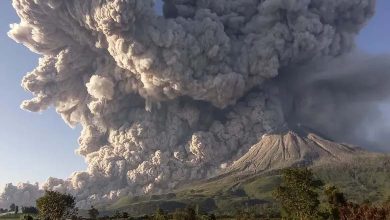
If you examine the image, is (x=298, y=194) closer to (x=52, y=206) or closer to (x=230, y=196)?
(x=52, y=206)

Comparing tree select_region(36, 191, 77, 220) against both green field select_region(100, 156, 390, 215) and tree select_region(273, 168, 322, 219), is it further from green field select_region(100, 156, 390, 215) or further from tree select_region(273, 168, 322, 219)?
green field select_region(100, 156, 390, 215)

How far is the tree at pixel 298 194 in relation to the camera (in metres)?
60.0

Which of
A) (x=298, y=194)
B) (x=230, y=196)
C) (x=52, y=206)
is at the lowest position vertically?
(x=298, y=194)

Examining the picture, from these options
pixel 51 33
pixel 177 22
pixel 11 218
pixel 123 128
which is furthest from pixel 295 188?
pixel 123 128

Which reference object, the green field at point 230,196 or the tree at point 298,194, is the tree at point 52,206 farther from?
the green field at point 230,196

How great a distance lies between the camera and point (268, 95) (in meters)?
187

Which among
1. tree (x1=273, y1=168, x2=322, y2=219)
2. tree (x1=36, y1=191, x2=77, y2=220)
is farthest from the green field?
tree (x1=273, y1=168, x2=322, y2=219)

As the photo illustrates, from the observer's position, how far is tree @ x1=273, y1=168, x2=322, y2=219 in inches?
2361

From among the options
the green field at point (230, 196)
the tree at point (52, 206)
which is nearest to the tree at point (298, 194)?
the tree at point (52, 206)

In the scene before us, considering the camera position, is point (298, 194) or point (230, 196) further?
point (230, 196)

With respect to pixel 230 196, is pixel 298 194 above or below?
below

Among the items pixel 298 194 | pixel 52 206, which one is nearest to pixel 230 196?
pixel 52 206

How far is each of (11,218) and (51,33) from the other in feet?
272

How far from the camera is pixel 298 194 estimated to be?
202ft
